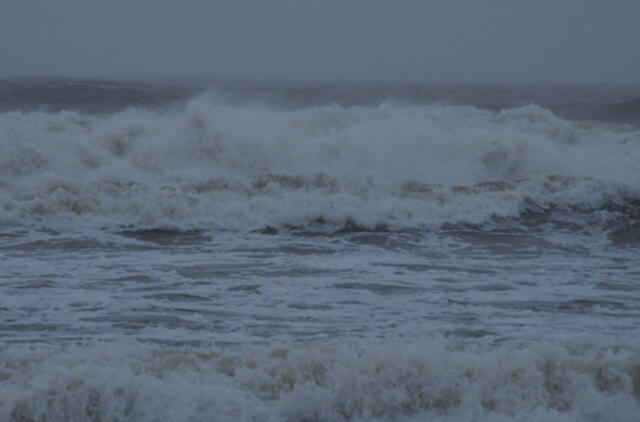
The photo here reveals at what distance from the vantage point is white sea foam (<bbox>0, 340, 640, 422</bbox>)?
4.05 m

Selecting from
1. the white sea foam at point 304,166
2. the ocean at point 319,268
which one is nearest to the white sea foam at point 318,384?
the ocean at point 319,268

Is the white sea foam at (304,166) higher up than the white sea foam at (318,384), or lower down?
higher up

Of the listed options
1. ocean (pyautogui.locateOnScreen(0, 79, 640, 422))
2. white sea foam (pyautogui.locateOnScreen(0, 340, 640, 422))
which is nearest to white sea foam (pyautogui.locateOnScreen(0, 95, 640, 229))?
ocean (pyautogui.locateOnScreen(0, 79, 640, 422))

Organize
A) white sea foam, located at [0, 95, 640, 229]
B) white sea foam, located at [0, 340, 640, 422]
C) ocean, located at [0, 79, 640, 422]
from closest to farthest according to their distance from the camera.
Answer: white sea foam, located at [0, 340, 640, 422] < ocean, located at [0, 79, 640, 422] < white sea foam, located at [0, 95, 640, 229]

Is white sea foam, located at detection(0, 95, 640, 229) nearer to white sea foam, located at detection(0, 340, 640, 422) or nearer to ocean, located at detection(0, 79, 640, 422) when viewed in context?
ocean, located at detection(0, 79, 640, 422)

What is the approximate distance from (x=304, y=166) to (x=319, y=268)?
5.39 m

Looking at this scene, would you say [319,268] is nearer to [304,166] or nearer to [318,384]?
[318,384]

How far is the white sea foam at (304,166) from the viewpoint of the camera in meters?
9.55

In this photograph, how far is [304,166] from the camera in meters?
12.5

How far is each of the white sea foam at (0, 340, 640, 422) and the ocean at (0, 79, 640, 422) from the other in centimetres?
1

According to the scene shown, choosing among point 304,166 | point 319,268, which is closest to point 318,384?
point 319,268

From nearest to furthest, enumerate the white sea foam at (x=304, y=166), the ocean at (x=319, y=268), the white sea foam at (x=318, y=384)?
1. the white sea foam at (x=318, y=384)
2. the ocean at (x=319, y=268)
3. the white sea foam at (x=304, y=166)

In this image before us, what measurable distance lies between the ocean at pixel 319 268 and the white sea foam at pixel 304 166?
0.14ft

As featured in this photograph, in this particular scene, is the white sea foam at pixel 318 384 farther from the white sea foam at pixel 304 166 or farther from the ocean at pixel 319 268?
the white sea foam at pixel 304 166
